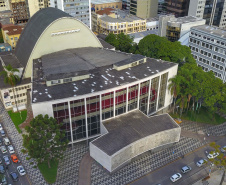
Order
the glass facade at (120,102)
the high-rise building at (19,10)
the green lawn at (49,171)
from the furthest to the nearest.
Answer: the high-rise building at (19,10), the glass facade at (120,102), the green lawn at (49,171)

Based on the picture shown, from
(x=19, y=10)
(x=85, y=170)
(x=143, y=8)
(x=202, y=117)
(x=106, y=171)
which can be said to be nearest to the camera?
(x=106, y=171)

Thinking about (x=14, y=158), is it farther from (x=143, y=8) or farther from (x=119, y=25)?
(x=143, y=8)

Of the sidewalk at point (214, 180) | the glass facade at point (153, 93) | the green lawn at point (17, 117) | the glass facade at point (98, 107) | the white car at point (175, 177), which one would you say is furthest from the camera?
the green lawn at point (17, 117)

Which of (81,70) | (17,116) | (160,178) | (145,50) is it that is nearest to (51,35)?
(81,70)

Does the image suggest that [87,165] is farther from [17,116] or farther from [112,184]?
[17,116]

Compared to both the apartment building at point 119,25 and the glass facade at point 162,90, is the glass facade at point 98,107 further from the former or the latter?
the apartment building at point 119,25

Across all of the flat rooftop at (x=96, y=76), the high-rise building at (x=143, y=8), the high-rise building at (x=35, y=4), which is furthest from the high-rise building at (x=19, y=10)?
the flat rooftop at (x=96, y=76)

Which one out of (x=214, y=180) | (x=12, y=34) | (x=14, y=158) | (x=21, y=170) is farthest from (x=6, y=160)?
(x=12, y=34)
